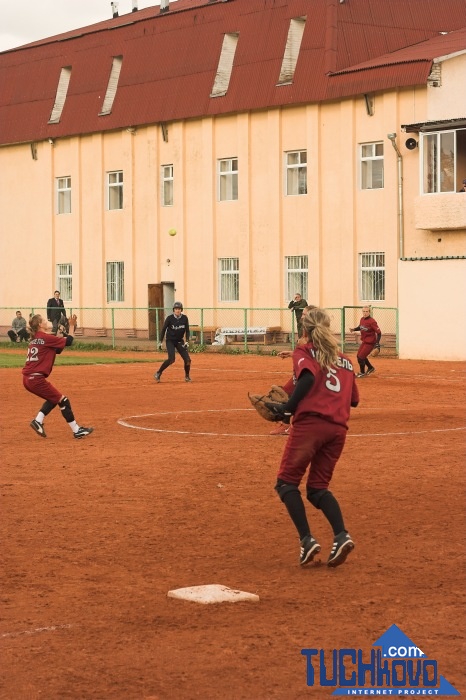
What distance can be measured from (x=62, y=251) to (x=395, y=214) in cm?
1908

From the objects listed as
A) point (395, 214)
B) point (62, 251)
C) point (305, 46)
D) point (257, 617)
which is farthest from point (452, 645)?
point (62, 251)

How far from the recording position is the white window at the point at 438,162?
41.4 metres

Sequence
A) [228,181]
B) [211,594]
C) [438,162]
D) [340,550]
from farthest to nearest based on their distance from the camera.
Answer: [228,181], [438,162], [340,550], [211,594]

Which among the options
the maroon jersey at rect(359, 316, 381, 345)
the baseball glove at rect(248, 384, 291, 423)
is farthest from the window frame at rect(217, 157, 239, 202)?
the baseball glove at rect(248, 384, 291, 423)

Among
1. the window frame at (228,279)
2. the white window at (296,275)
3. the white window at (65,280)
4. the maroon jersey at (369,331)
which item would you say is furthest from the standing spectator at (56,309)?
the maroon jersey at (369,331)

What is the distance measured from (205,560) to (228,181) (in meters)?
40.1

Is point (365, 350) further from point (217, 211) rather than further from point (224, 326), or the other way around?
point (217, 211)

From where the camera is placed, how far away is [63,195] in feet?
188

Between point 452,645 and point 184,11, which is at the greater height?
point 184,11

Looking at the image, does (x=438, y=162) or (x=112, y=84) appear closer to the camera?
(x=438, y=162)

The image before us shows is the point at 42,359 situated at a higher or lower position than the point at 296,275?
lower

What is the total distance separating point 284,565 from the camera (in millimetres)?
10258

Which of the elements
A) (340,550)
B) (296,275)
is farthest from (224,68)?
(340,550)

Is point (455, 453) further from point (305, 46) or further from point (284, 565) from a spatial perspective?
point (305, 46)
